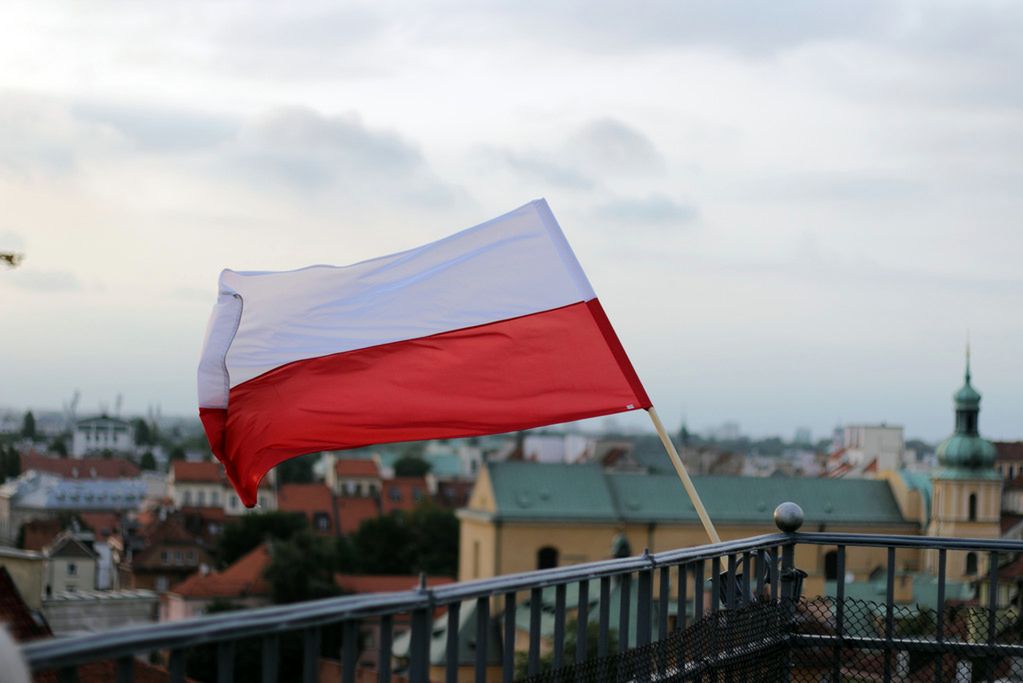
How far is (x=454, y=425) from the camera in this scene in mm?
6672

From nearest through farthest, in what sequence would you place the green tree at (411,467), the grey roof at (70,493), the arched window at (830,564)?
the arched window at (830,564) → the grey roof at (70,493) → the green tree at (411,467)

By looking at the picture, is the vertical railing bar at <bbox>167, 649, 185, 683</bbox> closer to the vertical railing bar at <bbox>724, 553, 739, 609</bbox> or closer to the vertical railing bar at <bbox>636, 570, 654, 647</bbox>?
the vertical railing bar at <bbox>636, 570, 654, 647</bbox>

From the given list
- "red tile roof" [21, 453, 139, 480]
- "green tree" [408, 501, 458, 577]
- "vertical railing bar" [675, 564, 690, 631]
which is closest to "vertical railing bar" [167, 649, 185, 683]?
"vertical railing bar" [675, 564, 690, 631]

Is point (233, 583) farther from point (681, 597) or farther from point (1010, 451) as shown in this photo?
point (681, 597)

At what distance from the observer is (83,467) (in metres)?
157

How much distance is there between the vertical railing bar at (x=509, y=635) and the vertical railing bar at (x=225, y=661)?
107 cm

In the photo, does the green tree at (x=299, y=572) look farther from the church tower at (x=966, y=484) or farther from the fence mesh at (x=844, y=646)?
the fence mesh at (x=844, y=646)

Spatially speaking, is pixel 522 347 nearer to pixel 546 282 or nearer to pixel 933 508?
pixel 546 282

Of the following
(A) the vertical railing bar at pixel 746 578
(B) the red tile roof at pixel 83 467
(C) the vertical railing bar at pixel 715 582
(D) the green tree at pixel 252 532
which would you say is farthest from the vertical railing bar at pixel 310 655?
(B) the red tile roof at pixel 83 467

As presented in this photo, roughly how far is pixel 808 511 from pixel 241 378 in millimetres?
89435

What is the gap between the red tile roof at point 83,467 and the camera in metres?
143

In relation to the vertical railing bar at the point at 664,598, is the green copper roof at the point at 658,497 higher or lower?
lower

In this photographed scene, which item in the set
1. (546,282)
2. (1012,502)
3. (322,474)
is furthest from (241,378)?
(322,474)

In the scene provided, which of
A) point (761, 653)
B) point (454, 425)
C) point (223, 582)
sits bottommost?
point (223, 582)
